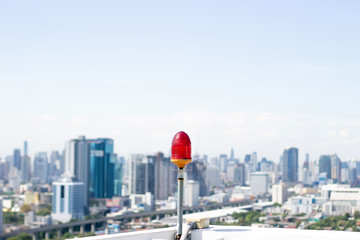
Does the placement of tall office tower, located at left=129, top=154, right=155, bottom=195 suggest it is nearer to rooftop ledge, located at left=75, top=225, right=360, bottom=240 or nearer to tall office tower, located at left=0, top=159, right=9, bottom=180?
tall office tower, located at left=0, top=159, right=9, bottom=180

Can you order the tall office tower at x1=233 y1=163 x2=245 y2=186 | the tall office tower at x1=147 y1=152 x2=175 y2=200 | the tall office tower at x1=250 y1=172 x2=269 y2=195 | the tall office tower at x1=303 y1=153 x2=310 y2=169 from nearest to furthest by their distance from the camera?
the tall office tower at x1=303 y1=153 x2=310 y2=169 → the tall office tower at x1=250 y1=172 x2=269 y2=195 → the tall office tower at x1=147 y1=152 x2=175 y2=200 → the tall office tower at x1=233 y1=163 x2=245 y2=186

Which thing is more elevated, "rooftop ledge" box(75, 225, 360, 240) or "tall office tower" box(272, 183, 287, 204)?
"rooftop ledge" box(75, 225, 360, 240)

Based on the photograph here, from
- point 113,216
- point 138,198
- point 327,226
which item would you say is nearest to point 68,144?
point 138,198

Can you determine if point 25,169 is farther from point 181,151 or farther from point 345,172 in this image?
point 181,151

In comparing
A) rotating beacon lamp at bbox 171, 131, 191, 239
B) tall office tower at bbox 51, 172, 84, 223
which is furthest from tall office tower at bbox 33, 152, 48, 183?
rotating beacon lamp at bbox 171, 131, 191, 239

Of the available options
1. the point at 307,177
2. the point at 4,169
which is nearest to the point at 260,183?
the point at 307,177

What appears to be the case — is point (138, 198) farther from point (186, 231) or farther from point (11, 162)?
point (186, 231)

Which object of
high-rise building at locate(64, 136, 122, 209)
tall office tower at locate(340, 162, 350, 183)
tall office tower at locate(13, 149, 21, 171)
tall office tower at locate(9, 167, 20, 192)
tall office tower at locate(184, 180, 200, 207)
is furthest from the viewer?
tall office tower at locate(13, 149, 21, 171)
